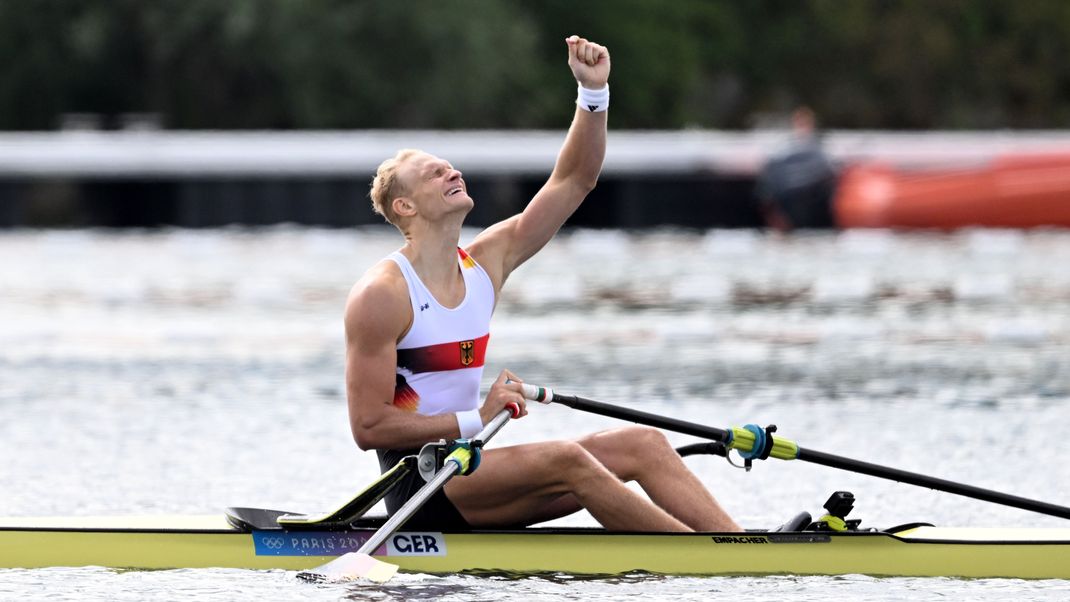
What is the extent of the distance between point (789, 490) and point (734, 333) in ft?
21.3

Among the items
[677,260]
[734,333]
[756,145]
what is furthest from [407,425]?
[756,145]

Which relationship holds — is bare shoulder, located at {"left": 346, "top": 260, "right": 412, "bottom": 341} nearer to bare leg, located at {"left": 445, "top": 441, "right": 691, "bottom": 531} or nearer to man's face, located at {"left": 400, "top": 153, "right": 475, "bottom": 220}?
man's face, located at {"left": 400, "top": 153, "right": 475, "bottom": 220}

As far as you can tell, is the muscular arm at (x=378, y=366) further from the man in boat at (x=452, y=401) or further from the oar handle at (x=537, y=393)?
the oar handle at (x=537, y=393)

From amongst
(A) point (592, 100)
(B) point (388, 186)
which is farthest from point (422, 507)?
(A) point (592, 100)

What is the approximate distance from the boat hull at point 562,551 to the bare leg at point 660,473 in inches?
5.5

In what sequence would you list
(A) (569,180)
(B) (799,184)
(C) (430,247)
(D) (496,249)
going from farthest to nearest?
(B) (799,184) → (A) (569,180) → (D) (496,249) → (C) (430,247)

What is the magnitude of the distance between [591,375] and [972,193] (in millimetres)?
12927

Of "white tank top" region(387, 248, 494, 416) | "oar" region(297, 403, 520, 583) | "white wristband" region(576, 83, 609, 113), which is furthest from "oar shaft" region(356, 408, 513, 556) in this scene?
"white wristband" region(576, 83, 609, 113)

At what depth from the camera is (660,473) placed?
7.25m

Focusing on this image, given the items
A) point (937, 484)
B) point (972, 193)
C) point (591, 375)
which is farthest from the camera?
point (972, 193)

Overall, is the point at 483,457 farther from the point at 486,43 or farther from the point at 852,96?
the point at 852,96

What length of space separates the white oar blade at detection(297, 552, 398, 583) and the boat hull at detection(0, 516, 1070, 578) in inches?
2.5

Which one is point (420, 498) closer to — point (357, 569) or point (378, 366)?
point (357, 569)

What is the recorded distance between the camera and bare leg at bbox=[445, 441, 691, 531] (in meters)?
7.09
